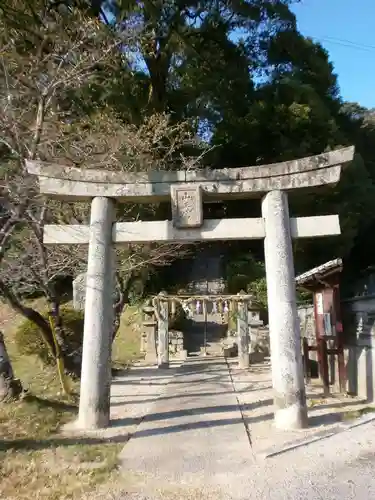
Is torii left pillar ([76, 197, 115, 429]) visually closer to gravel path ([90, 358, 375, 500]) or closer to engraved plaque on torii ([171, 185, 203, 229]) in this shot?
gravel path ([90, 358, 375, 500])

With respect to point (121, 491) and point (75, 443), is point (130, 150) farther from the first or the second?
point (121, 491)

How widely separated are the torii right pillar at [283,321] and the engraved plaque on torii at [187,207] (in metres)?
1.02

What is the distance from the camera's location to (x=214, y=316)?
23.6 meters

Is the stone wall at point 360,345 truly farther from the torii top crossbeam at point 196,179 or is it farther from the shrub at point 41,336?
the shrub at point 41,336

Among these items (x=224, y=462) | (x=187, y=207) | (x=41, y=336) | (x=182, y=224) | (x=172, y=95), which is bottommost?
(x=224, y=462)

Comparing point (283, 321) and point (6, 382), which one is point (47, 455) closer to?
point (6, 382)

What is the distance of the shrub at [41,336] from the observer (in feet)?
45.4

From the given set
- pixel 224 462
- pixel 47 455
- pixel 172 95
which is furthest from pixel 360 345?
pixel 172 95

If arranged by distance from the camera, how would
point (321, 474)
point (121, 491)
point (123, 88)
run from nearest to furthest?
point (121, 491)
point (321, 474)
point (123, 88)

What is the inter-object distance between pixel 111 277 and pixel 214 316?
17.7 metres

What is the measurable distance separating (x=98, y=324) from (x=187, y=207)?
2.17 metres

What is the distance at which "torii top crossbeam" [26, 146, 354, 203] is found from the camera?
246 inches

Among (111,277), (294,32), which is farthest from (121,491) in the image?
(294,32)

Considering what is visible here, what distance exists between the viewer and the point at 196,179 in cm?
650
